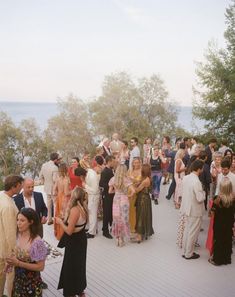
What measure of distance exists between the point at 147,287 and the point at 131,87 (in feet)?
118

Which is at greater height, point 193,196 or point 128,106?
point 128,106

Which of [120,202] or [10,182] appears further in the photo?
[120,202]

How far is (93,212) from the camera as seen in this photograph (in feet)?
24.9

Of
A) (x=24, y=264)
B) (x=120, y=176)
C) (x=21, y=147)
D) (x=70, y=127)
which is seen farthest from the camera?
(x=70, y=127)

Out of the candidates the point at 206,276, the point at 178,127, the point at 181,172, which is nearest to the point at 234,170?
the point at 181,172

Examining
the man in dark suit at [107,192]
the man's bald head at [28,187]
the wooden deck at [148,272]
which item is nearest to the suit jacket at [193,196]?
the wooden deck at [148,272]

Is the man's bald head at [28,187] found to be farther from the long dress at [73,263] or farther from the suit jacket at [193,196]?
the suit jacket at [193,196]

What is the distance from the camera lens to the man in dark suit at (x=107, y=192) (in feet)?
24.5

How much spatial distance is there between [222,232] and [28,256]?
377 cm

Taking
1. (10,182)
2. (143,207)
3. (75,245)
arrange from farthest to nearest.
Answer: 1. (143,207)
2. (75,245)
3. (10,182)

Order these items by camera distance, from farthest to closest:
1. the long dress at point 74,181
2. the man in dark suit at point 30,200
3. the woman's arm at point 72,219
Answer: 1. the long dress at point 74,181
2. the man in dark suit at point 30,200
3. the woman's arm at point 72,219

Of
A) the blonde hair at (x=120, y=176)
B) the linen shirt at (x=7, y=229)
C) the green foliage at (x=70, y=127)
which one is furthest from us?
the green foliage at (x=70, y=127)

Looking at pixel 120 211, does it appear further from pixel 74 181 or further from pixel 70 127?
pixel 70 127

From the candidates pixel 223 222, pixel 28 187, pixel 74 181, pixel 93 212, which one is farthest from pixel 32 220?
pixel 74 181
